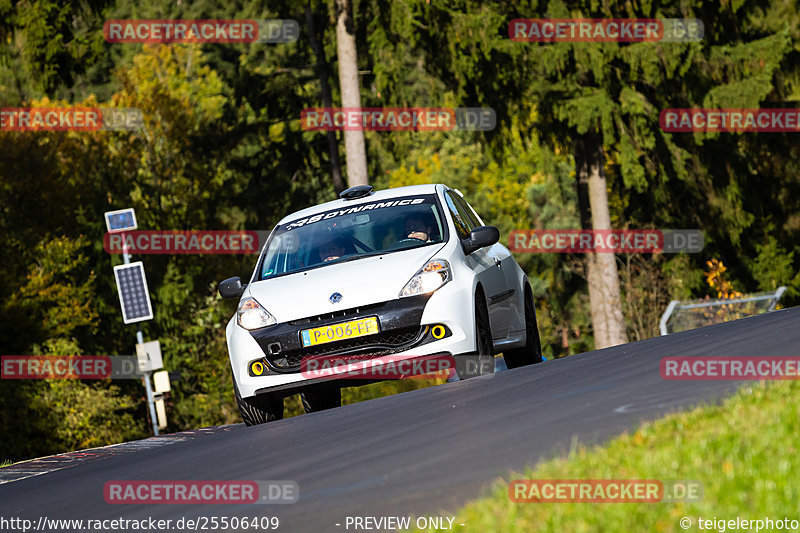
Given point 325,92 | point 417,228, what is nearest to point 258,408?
point 417,228

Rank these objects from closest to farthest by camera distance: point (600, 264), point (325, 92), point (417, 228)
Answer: point (417, 228), point (600, 264), point (325, 92)

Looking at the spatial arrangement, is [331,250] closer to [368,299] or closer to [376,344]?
[368,299]

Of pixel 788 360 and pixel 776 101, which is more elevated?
pixel 776 101

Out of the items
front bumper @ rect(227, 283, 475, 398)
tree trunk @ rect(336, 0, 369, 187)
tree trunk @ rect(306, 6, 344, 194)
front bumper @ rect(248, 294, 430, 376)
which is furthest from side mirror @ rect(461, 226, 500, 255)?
tree trunk @ rect(306, 6, 344, 194)

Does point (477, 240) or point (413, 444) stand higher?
point (477, 240)

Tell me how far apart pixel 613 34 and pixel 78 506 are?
23.8 m

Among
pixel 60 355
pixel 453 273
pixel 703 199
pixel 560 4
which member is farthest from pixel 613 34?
pixel 60 355

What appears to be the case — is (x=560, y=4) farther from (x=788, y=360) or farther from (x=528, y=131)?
(x=788, y=360)

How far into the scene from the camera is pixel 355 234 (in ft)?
38.9

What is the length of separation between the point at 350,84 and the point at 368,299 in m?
15.4

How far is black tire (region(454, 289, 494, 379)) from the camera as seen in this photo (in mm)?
10703

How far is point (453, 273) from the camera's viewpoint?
10.7 metres

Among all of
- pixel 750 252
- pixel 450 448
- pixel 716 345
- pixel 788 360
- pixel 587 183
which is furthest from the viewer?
pixel 750 252

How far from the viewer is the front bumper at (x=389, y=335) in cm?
1044
